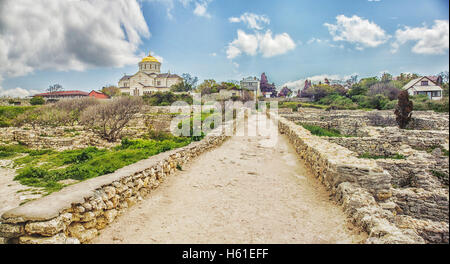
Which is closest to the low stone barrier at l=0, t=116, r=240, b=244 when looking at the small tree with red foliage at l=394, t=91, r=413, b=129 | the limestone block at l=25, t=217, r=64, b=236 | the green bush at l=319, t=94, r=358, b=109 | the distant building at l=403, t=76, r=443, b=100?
the limestone block at l=25, t=217, r=64, b=236

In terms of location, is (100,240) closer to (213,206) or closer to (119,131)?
(213,206)

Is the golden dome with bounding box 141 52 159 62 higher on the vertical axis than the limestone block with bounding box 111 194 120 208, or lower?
higher

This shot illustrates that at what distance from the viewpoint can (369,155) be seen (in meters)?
9.05

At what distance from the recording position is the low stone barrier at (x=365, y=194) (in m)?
2.94

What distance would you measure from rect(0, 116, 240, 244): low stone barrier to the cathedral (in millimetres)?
54246

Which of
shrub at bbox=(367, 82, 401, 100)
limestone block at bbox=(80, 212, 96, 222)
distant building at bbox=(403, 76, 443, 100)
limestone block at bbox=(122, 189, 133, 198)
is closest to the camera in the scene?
limestone block at bbox=(80, 212, 96, 222)

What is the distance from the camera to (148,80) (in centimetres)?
5853

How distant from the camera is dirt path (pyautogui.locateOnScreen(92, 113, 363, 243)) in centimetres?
346

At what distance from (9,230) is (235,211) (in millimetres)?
3116

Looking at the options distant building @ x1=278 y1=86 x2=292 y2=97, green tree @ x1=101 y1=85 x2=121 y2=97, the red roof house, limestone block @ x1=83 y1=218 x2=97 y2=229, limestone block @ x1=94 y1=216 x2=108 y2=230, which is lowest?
limestone block @ x1=94 y1=216 x2=108 y2=230

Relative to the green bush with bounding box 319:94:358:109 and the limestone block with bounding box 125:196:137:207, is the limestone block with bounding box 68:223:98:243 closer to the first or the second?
the limestone block with bounding box 125:196:137:207

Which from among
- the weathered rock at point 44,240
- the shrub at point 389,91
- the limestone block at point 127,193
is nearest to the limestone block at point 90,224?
the weathered rock at point 44,240

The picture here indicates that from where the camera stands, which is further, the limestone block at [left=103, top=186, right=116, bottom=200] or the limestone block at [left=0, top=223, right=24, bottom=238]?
the limestone block at [left=103, top=186, right=116, bottom=200]

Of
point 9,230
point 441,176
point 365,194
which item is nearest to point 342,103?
point 441,176
